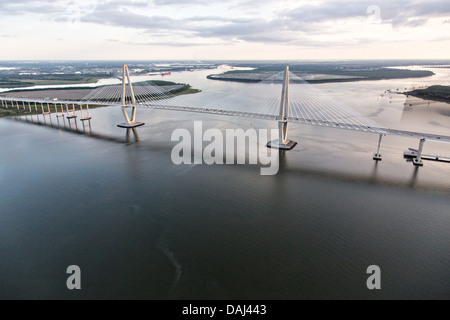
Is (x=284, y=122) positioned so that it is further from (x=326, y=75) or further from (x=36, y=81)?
(x=36, y=81)

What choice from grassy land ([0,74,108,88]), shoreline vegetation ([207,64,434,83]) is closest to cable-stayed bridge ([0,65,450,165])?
shoreline vegetation ([207,64,434,83])

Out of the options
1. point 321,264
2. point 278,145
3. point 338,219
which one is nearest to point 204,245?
point 321,264

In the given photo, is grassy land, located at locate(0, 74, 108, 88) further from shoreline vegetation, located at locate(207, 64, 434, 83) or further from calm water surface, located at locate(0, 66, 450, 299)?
calm water surface, located at locate(0, 66, 450, 299)

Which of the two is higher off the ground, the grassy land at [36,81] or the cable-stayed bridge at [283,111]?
the grassy land at [36,81]

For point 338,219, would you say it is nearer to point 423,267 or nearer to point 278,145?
point 423,267

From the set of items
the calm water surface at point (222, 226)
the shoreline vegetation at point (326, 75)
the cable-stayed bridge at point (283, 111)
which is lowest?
the calm water surface at point (222, 226)

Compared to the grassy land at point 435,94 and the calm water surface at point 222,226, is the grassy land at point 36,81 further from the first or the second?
the grassy land at point 435,94

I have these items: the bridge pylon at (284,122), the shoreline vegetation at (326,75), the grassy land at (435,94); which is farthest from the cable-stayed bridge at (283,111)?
the shoreline vegetation at (326,75)
